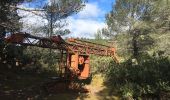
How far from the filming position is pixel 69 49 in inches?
883

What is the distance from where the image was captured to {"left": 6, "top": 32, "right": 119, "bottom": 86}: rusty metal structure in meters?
19.9

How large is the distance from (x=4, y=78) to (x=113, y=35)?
21.7m

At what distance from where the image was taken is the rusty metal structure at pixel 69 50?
19.9 m

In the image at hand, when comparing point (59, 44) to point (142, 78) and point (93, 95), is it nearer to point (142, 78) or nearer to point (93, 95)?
point (93, 95)

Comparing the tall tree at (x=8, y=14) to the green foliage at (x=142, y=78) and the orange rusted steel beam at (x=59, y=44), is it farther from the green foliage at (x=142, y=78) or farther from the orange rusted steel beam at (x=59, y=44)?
the green foliage at (x=142, y=78)

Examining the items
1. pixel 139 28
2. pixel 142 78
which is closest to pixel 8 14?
pixel 142 78

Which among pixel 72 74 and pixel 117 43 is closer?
pixel 72 74

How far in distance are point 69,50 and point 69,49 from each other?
0.23 ft

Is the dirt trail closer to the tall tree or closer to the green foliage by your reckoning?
the green foliage

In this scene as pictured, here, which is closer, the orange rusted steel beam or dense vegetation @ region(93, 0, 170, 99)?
the orange rusted steel beam

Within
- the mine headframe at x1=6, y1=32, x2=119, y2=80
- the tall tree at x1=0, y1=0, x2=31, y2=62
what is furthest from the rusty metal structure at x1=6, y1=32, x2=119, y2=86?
the tall tree at x1=0, y1=0, x2=31, y2=62

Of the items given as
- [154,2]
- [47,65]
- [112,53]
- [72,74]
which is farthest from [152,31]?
[72,74]

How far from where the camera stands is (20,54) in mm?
29172

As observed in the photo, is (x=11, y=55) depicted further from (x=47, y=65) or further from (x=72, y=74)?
(x=72, y=74)
